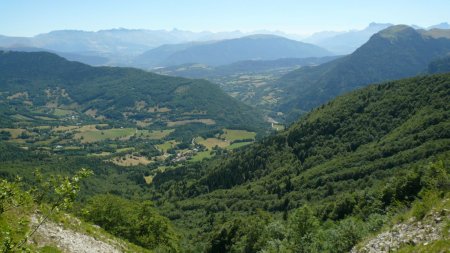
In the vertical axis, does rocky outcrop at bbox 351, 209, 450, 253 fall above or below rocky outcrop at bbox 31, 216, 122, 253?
above

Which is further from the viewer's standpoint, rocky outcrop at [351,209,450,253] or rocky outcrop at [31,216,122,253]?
rocky outcrop at [31,216,122,253]

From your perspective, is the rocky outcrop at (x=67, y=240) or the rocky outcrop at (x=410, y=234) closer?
the rocky outcrop at (x=410, y=234)

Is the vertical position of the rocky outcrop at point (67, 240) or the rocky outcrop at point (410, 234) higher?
the rocky outcrop at point (410, 234)

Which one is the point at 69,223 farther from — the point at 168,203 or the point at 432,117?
the point at 432,117

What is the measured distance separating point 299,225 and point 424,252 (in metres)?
33.1

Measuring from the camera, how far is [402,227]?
2952 centimetres

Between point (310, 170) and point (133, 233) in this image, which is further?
point (310, 170)

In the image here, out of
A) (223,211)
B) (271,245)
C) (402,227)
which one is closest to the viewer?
(402,227)

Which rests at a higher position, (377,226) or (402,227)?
(402,227)

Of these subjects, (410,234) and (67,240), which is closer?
(410,234)

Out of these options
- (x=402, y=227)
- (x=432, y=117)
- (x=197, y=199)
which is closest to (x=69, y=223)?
(x=402, y=227)

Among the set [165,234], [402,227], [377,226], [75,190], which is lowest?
[165,234]

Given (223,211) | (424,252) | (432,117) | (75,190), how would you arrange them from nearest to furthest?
(75,190)
(424,252)
(223,211)
(432,117)

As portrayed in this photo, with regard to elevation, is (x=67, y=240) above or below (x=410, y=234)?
below
